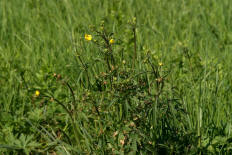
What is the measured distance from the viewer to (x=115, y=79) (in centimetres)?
180

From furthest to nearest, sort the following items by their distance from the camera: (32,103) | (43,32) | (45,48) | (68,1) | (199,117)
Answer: (68,1) → (43,32) → (45,48) → (32,103) → (199,117)

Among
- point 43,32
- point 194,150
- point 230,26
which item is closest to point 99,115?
point 194,150

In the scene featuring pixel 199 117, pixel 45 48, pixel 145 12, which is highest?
pixel 145 12

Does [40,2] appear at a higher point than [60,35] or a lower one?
higher

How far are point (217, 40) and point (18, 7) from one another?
2388mm

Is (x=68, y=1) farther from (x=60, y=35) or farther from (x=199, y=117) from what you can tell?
(x=199, y=117)

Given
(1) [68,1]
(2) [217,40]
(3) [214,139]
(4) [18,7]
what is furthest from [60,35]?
(3) [214,139]

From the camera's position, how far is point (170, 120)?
209cm

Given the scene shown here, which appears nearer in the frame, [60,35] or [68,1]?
[60,35]

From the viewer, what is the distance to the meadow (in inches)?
74.4

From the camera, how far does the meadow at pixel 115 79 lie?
74.4 inches

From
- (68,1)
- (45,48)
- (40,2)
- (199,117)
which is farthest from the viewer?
(40,2)

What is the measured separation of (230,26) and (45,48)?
6.51ft

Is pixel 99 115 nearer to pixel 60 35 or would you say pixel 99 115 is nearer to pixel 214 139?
pixel 214 139
